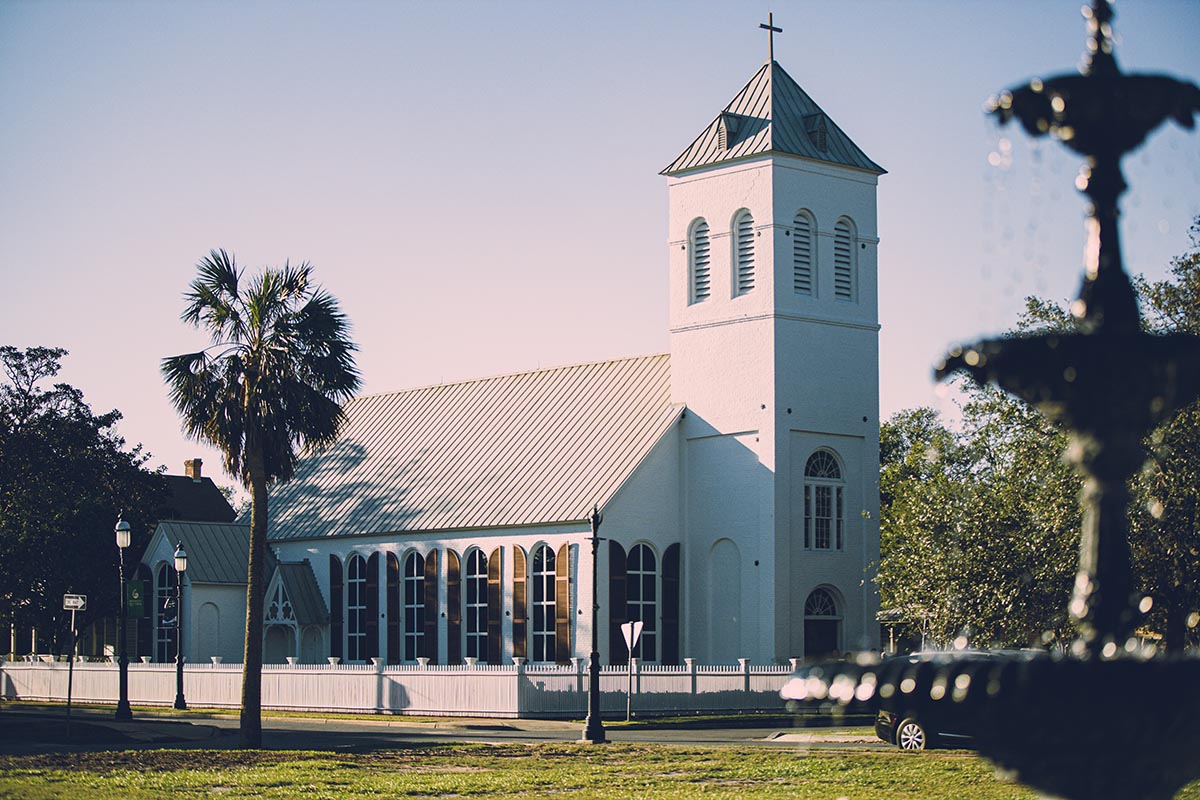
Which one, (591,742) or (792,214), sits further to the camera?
(792,214)

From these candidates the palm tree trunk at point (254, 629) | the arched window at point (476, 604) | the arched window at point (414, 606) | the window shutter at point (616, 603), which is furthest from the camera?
the arched window at point (414, 606)

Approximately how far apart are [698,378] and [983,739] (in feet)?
135

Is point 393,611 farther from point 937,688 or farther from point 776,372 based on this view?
point 937,688

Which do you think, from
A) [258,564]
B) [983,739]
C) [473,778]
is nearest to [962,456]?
[258,564]

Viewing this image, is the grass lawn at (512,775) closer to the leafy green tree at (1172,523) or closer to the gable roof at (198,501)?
the leafy green tree at (1172,523)

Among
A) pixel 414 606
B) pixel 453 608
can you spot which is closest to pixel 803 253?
pixel 453 608

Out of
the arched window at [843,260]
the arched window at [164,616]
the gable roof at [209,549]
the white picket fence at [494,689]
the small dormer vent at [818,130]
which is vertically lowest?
the white picket fence at [494,689]

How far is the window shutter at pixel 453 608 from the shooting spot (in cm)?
5262

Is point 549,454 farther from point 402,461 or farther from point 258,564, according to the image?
point 258,564

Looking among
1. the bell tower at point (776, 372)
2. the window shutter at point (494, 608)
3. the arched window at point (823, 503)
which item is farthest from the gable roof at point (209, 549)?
the arched window at point (823, 503)

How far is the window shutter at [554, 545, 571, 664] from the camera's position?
49.1m

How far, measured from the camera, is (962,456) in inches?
1726

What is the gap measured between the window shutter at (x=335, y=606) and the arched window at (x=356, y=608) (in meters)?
0.34

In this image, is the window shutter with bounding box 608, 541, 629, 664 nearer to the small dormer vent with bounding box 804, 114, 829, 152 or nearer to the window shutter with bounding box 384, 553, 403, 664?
the window shutter with bounding box 384, 553, 403, 664
